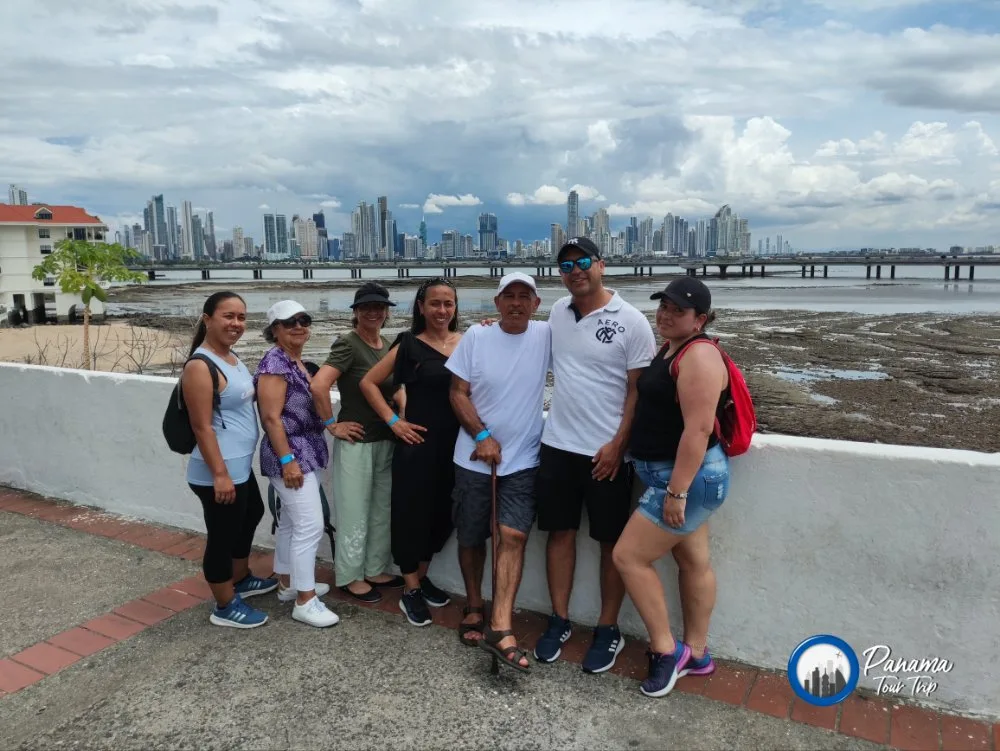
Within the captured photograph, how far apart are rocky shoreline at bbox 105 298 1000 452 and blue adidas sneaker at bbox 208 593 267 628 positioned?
8059 mm

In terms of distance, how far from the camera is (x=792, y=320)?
27156mm

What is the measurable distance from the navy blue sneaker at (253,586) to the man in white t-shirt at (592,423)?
4.93 ft

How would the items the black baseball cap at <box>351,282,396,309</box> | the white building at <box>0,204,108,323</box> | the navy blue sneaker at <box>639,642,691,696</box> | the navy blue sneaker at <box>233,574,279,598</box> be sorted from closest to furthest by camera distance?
the navy blue sneaker at <box>639,642,691,696</box>
the black baseball cap at <box>351,282,396,309</box>
the navy blue sneaker at <box>233,574,279,598</box>
the white building at <box>0,204,108,323</box>

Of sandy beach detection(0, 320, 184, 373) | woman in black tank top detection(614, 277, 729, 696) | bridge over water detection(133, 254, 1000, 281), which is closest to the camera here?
woman in black tank top detection(614, 277, 729, 696)

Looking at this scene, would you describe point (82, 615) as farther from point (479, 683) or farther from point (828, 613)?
point (828, 613)

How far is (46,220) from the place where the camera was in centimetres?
4578

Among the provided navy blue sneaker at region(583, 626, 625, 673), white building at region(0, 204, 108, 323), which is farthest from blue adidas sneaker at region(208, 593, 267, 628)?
white building at region(0, 204, 108, 323)

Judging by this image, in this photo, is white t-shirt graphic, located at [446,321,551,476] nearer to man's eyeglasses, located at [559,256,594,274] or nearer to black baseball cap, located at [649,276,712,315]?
man's eyeglasses, located at [559,256,594,274]

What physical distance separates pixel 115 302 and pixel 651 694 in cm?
5846

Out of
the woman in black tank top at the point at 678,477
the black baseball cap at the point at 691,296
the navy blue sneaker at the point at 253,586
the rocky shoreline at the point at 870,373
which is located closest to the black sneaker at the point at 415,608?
the navy blue sneaker at the point at 253,586

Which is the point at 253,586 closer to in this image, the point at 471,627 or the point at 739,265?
the point at 471,627

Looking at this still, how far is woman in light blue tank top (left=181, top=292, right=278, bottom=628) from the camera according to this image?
3.01m

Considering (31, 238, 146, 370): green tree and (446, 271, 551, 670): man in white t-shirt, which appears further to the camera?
(31, 238, 146, 370): green tree

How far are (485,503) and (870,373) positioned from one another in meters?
14.0
